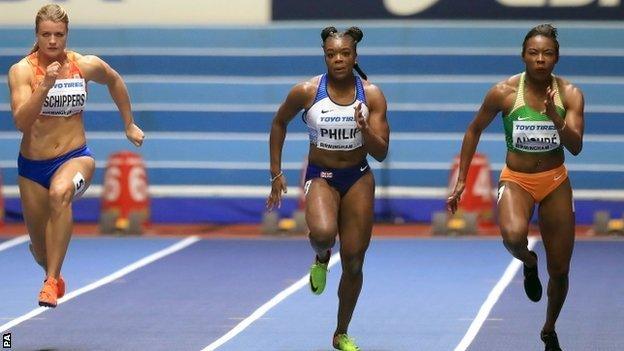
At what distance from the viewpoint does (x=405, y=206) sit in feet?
63.6

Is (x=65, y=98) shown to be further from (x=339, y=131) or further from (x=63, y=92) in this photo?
(x=339, y=131)

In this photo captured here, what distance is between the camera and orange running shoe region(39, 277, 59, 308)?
10617 mm

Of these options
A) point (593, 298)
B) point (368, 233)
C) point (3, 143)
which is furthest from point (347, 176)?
point (3, 143)

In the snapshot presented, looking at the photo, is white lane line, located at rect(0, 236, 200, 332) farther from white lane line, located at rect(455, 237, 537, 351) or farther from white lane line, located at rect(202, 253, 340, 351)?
white lane line, located at rect(455, 237, 537, 351)

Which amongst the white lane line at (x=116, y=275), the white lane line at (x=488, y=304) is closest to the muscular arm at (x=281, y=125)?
the white lane line at (x=488, y=304)

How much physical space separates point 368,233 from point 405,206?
338 inches

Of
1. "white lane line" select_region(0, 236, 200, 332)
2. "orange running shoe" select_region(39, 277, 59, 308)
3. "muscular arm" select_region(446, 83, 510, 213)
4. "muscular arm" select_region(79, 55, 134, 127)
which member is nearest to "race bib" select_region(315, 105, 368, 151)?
"muscular arm" select_region(446, 83, 510, 213)

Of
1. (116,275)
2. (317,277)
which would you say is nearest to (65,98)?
→ (317,277)

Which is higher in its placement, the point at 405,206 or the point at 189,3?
the point at 189,3

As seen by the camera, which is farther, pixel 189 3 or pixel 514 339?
pixel 189 3

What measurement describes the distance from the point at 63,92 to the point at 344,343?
8.39 ft

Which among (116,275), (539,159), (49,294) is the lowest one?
(116,275)

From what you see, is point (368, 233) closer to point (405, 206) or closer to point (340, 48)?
point (340, 48)

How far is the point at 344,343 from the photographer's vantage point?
35.3ft
